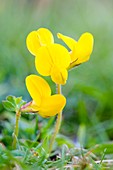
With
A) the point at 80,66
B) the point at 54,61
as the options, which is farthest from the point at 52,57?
the point at 80,66

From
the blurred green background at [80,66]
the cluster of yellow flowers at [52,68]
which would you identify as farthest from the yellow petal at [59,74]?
the blurred green background at [80,66]

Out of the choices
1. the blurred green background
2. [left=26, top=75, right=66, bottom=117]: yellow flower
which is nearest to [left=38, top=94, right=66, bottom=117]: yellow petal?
[left=26, top=75, right=66, bottom=117]: yellow flower

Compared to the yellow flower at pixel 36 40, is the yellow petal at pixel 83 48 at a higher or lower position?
lower

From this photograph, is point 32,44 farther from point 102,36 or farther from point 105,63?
point 102,36

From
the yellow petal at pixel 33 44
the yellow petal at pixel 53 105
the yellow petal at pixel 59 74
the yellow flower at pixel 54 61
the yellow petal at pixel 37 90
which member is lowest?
the yellow petal at pixel 53 105

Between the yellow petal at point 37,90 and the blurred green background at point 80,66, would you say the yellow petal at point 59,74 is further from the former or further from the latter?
the blurred green background at point 80,66

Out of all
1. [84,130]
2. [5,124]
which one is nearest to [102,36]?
[84,130]

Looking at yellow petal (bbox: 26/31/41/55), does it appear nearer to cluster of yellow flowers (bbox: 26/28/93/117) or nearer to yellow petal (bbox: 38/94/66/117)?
cluster of yellow flowers (bbox: 26/28/93/117)
